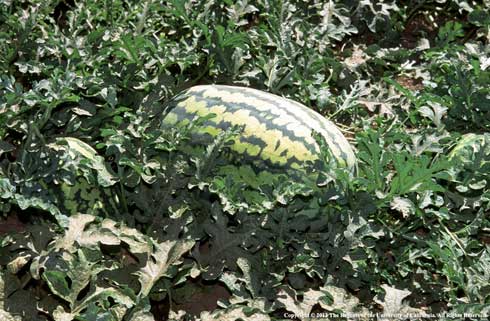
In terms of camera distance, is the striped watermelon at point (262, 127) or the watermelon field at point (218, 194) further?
the striped watermelon at point (262, 127)

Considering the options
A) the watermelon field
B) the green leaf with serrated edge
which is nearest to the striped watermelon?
the watermelon field

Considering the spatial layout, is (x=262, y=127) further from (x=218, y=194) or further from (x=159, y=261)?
(x=159, y=261)

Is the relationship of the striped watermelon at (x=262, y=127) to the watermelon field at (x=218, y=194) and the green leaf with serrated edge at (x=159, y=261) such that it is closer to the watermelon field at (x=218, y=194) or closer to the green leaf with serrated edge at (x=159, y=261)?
the watermelon field at (x=218, y=194)

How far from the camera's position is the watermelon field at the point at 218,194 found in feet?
11.0

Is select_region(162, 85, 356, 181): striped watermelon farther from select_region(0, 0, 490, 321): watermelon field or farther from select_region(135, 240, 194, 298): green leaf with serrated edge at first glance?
select_region(135, 240, 194, 298): green leaf with serrated edge

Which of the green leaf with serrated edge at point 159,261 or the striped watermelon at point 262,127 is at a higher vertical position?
A: the striped watermelon at point 262,127

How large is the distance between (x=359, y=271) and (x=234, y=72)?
4.52 ft

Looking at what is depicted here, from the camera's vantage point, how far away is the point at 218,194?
11.6 ft

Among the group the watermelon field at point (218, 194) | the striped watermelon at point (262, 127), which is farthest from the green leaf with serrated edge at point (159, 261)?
the striped watermelon at point (262, 127)

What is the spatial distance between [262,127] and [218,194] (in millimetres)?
387

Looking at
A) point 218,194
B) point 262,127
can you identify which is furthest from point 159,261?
point 262,127

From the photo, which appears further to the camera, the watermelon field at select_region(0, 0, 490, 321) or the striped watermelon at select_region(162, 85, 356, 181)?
the striped watermelon at select_region(162, 85, 356, 181)

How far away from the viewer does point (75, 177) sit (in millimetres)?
3623

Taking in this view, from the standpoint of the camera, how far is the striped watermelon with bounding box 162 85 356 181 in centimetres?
369
